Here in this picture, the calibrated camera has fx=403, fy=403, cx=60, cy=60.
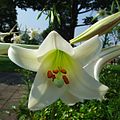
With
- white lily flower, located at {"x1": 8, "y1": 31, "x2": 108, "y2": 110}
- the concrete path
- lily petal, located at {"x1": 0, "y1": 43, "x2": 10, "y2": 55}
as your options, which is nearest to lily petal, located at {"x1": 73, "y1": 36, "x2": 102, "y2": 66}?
white lily flower, located at {"x1": 8, "y1": 31, "x2": 108, "y2": 110}

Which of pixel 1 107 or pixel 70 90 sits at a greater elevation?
pixel 70 90

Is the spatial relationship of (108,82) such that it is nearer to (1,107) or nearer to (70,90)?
(1,107)

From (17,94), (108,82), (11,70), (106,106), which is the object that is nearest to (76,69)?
(106,106)

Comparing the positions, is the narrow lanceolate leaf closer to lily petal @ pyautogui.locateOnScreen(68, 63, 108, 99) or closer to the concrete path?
lily petal @ pyautogui.locateOnScreen(68, 63, 108, 99)

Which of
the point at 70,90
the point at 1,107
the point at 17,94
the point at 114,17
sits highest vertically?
the point at 114,17

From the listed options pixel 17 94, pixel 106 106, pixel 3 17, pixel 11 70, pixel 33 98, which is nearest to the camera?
pixel 33 98

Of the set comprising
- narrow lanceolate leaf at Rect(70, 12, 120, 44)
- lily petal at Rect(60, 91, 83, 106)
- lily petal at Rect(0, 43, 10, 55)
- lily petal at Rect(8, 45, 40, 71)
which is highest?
narrow lanceolate leaf at Rect(70, 12, 120, 44)

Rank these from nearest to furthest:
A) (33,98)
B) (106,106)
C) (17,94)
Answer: (33,98) < (106,106) < (17,94)

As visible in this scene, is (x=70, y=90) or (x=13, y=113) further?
(x=13, y=113)
